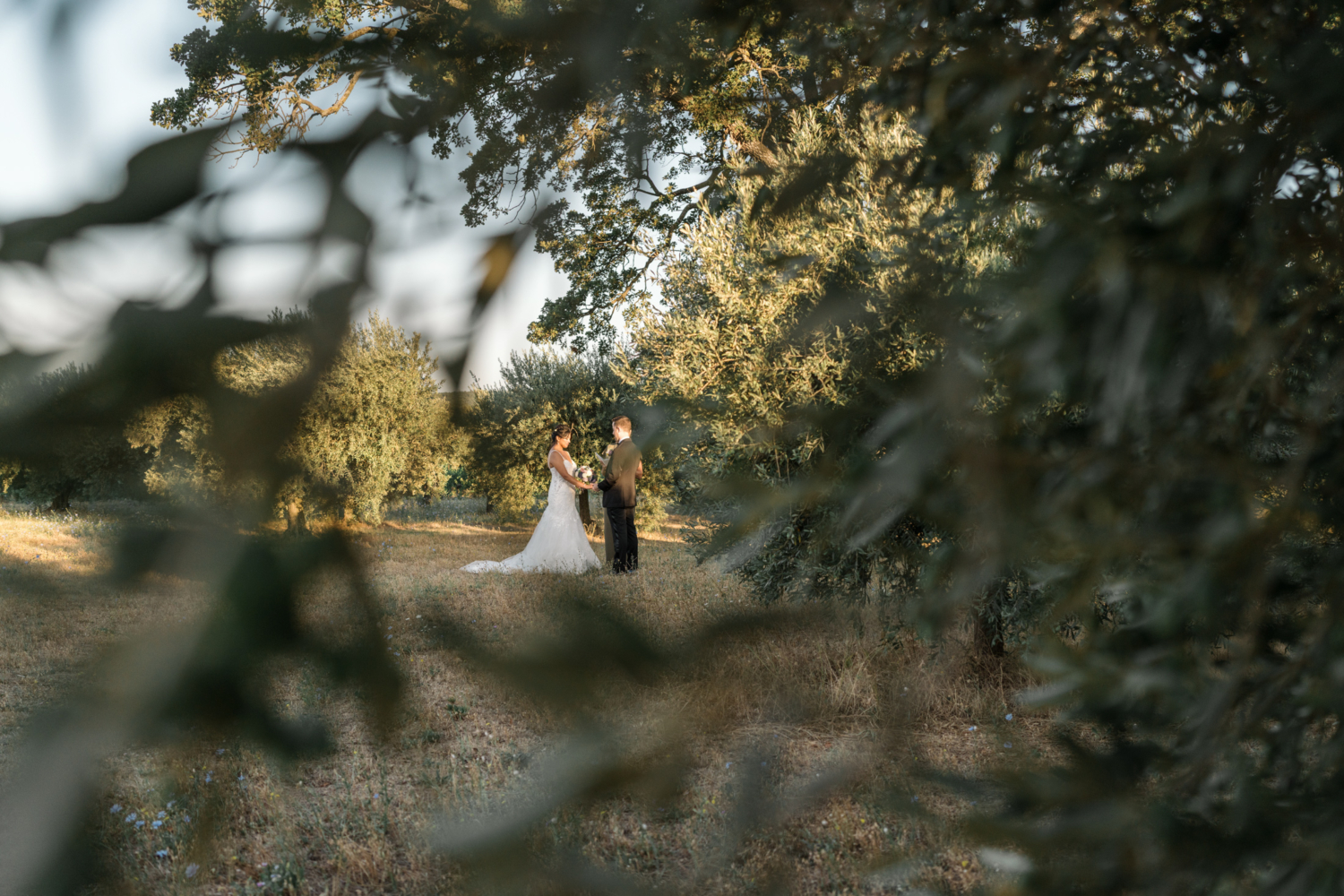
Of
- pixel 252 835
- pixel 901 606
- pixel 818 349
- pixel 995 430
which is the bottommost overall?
pixel 252 835

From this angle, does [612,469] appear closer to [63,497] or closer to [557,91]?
[557,91]

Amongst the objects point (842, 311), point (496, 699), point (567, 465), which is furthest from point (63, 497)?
point (567, 465)

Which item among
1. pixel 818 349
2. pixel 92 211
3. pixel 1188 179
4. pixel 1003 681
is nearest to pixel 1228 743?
pixel 1188 179

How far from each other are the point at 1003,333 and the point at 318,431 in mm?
529

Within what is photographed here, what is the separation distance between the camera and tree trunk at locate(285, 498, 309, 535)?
0.68 m

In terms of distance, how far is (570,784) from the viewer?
0.67 m

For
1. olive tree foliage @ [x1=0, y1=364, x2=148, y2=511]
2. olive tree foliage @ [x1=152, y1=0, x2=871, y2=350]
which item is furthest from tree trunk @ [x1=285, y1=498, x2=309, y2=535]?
olive tree foliage @ [x1=152, y1=0, x2=871, y2=350]

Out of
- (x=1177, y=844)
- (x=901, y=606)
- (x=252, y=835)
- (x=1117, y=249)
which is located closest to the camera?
(x=1117, y=249)

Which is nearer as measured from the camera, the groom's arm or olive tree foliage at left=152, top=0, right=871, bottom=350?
olive tree foliage at left=152, top=0, right=871, bottom=350

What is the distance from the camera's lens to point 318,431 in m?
0.67

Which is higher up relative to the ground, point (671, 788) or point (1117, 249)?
point (1117, 249)

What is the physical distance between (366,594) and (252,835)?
11.0 ft

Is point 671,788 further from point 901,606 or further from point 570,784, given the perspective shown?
point 901,606

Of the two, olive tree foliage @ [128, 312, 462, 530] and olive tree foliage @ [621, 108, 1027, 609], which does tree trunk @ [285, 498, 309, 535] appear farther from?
olive tree foliage @ [621, 108, 1027, 609]
